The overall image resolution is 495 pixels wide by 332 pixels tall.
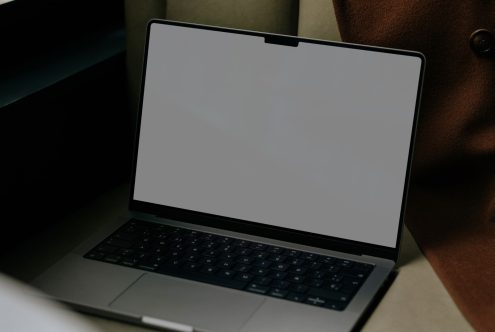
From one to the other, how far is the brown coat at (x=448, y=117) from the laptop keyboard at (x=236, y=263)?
0.12 m

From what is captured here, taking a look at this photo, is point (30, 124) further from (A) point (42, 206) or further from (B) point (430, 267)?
(B) point (430, 267)

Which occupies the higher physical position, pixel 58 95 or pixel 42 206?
pixel 58 95

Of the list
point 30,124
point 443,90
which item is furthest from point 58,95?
point 443,90

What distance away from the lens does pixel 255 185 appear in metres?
0.86

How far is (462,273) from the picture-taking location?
2.56 feet

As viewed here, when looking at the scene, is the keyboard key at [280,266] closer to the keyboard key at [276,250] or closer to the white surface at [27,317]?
the keyboard key at [276,250]

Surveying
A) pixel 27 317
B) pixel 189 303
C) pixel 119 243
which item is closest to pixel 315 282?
pixel 189 303

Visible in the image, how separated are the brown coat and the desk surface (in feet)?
0.10

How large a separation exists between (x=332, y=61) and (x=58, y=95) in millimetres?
331

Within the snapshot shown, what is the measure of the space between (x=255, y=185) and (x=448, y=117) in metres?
0.25

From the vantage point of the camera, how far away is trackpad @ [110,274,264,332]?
2.33ft

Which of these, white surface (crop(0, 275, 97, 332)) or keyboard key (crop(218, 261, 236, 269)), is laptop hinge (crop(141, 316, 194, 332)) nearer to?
keyboard key (crop(218, 261, 236, 269))

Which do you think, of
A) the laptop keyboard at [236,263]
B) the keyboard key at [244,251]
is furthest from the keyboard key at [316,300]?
the keyboard key at [244,251]

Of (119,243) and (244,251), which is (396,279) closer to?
(244,251)
